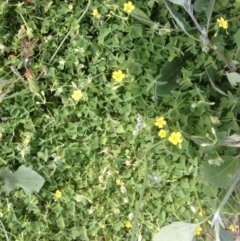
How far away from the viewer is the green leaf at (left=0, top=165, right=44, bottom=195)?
1.42 m

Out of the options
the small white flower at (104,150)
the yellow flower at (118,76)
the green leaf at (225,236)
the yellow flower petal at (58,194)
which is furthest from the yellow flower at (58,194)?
the green leaf at (225,236)

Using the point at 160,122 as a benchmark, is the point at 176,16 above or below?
above

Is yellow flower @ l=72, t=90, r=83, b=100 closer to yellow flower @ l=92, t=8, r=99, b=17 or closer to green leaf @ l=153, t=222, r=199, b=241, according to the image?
yellow flower @ l=92, t=8, r=99, b=17

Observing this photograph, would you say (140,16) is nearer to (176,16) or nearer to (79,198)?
(176,16)

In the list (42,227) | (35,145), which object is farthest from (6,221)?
(35,145)

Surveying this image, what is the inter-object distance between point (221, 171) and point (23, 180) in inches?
26.0

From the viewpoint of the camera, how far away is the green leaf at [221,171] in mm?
1370

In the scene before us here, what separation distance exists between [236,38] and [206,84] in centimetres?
18

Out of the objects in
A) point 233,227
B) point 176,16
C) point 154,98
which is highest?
point 176,16

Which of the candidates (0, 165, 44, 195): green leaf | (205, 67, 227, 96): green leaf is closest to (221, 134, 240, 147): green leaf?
(205, 67, 227, 96): green leaf

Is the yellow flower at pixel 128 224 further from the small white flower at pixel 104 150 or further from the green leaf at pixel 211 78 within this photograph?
the green leaf at pixel 211 78

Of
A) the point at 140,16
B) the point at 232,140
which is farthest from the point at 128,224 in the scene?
the point at 140,16

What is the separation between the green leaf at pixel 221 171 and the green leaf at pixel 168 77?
0.90ft

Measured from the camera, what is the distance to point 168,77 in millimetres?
1398
